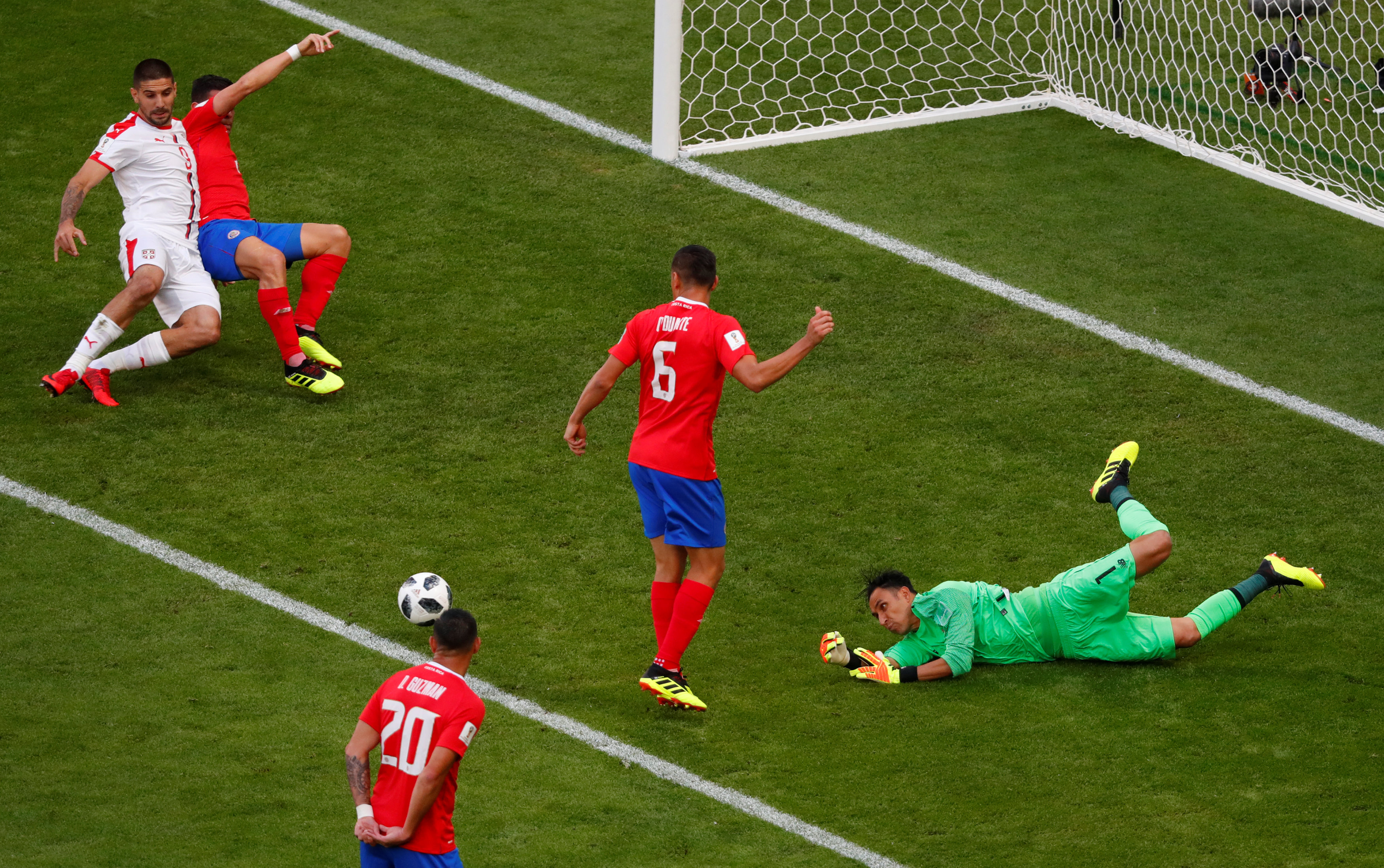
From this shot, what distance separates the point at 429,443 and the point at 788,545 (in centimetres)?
204

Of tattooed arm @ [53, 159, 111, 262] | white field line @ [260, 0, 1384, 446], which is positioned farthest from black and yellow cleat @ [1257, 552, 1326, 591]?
tattooed arm @ [53, 159, 111, 262]

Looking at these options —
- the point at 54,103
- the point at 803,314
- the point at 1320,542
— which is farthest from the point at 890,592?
the point at 54,103

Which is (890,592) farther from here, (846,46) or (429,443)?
(846,46)

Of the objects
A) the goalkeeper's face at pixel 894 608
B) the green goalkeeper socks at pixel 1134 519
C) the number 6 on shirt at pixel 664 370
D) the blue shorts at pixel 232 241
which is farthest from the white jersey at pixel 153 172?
the green goalkeeper socks at pixel 1134 519

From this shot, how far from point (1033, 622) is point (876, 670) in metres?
0.71

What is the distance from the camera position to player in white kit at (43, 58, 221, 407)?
909 cm

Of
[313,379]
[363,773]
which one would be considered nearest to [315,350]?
[313,379]

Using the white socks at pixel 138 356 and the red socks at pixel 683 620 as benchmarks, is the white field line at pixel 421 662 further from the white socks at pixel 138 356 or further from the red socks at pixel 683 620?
the white socks at pixel 138 356

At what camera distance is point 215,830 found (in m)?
6.25

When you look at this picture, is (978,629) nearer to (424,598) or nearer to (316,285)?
(424,598)

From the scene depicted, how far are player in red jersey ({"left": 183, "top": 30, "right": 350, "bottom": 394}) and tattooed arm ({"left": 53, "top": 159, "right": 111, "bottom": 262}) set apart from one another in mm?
647

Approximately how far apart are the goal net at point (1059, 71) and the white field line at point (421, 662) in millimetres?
5177

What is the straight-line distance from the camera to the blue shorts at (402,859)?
5.19m

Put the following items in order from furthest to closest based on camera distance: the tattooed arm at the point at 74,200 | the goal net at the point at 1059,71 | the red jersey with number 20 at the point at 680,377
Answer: the goal net at the point at 1059,71
the tattooed arm at the point at 74,200
the red jersey with number 20 at the point at 680,377
